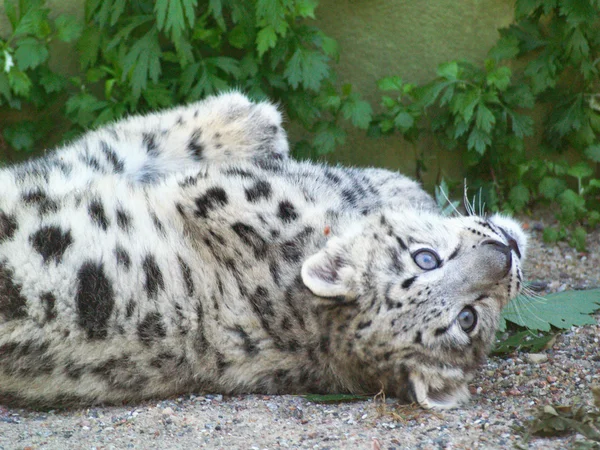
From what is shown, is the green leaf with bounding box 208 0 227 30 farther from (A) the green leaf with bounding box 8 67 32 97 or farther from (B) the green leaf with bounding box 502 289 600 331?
(B) the green leaf with bounding box 502 289 600 331

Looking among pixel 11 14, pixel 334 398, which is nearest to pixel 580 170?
pixel 334 398

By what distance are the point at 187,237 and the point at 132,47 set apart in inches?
79.4

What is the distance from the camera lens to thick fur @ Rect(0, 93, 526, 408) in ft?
11.9

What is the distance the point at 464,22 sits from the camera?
6043mm

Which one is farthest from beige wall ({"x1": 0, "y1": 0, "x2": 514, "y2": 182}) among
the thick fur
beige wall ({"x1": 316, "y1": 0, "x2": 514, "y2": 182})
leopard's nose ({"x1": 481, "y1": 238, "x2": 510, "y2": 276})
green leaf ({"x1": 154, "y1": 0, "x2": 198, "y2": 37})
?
leopard's nose ({"x1": 481, "y1": 238, "x2": 510, "y2": 276})

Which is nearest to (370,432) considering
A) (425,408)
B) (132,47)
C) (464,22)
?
(425,408)

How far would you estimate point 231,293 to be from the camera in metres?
3.80

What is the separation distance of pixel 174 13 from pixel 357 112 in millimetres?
1398

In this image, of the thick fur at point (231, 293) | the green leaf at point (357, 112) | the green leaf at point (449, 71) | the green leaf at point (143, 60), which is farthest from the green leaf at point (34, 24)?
the green leaf at point (449, 71)

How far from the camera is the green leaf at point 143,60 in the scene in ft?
17.9

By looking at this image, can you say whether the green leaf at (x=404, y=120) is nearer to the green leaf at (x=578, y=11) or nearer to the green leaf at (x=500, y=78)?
the green leaf at (x=500, y=78)

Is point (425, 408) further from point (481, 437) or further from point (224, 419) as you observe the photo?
point (224, 419)

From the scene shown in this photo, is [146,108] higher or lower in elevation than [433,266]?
higher

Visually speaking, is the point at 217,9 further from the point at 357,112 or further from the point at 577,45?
the point at 577,45
